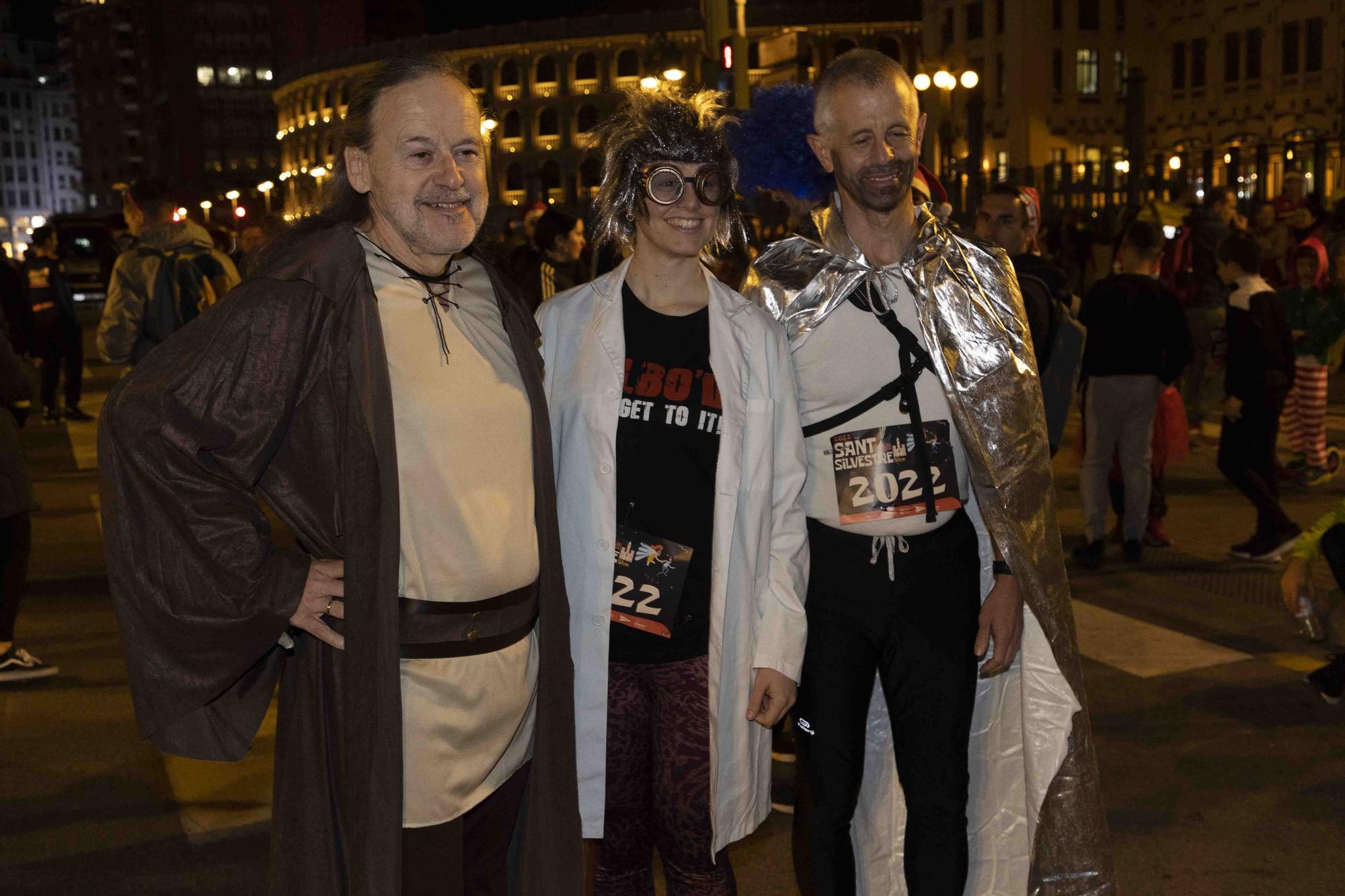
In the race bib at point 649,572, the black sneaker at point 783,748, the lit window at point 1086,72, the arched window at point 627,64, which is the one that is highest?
the arched window at point 627,64

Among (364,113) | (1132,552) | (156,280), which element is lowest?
(1132,552)

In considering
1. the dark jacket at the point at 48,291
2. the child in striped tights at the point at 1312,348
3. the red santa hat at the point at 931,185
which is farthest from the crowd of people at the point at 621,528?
the dark jacket at the point at 48,291

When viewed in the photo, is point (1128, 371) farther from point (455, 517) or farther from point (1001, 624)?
point (455, 517)

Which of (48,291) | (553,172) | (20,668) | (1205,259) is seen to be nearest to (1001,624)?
(20,668)

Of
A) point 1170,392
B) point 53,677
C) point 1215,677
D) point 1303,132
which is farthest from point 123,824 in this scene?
point 1303,132

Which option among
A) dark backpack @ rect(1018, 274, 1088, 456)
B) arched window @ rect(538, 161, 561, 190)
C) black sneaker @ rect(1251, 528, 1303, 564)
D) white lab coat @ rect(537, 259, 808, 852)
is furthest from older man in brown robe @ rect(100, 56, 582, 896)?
arched window @ rect(538, 161, 561, 190)

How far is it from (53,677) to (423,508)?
4.80 m

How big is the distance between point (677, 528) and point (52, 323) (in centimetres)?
1461

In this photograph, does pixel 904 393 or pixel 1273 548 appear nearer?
pixel 904 393

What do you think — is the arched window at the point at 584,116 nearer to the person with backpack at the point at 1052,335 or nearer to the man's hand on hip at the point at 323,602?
the person with backpack at the point at 1052,335

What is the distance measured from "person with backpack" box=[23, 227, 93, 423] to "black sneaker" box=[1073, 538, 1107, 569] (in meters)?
11.5

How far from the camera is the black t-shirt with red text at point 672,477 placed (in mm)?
3193

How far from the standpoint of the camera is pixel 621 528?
10.5ft

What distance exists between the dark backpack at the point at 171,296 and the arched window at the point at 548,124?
321 feet
